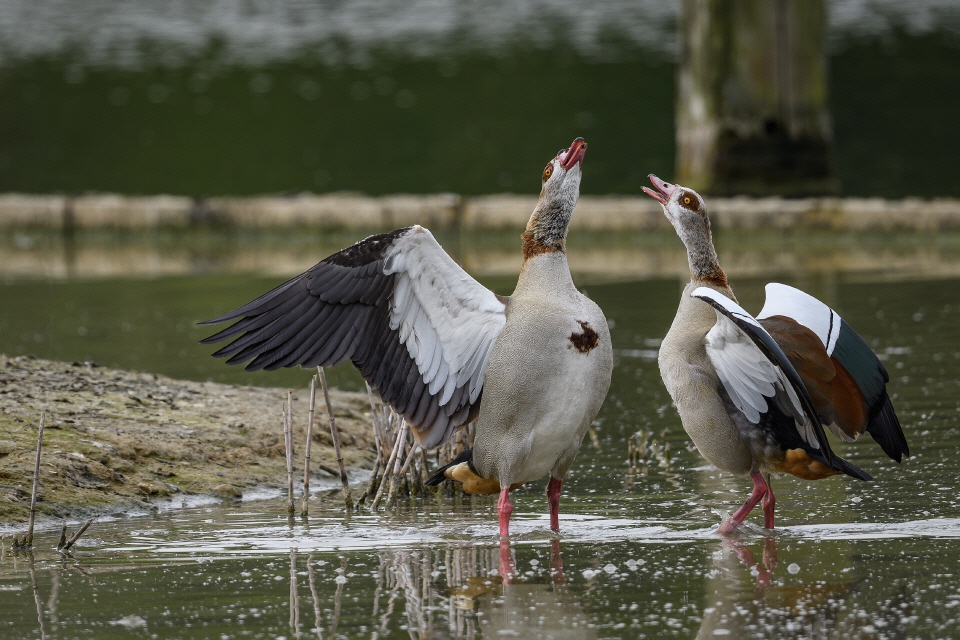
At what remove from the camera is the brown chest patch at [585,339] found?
647cm

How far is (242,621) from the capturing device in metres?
5.09

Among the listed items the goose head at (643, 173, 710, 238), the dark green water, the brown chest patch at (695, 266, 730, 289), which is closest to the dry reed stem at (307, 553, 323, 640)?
the brown chest patch at (695, 266, 730, 289)

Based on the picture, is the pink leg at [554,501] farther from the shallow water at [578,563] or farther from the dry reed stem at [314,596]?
the dry reed stem at [314,596]

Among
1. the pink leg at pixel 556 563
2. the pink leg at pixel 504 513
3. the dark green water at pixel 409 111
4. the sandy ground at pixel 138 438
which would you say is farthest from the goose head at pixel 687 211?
the dark green water at pixel 409 111

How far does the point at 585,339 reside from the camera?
255 inches

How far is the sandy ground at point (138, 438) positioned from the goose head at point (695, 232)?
7.22 ft

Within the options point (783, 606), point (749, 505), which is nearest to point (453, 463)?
point (749, 505)

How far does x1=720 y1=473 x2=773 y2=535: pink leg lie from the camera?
249 inches

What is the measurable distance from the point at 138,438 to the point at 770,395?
3.18m

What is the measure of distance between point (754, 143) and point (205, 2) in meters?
36.8

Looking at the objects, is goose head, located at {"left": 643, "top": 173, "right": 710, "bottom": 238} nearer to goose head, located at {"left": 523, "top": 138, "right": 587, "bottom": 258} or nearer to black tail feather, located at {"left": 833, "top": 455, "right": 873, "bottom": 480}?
goose head, located at {"left": 523, "top": 138, "right": 587, "bottom": 258}

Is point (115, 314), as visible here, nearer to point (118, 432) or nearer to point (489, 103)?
point (118, 432)

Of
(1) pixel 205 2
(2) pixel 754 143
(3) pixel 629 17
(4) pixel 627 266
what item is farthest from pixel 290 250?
(1) pixel 205 2

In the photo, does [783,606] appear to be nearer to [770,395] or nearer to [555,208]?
[770,395]
